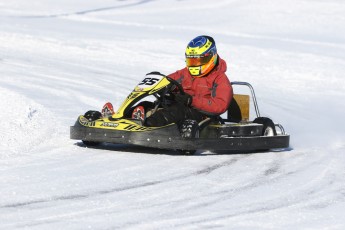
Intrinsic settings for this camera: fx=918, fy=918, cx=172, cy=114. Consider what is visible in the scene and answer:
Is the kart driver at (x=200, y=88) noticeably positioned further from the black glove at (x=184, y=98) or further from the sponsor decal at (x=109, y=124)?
the sponsor decal at (x=109, y=124)

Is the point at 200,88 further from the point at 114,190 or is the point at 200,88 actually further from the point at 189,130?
the point at 114,190

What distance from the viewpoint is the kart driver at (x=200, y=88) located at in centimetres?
955

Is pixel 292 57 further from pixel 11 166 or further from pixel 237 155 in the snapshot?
pixel 11 166

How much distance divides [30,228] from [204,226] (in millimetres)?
1152

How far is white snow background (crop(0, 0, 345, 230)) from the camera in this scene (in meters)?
6.62

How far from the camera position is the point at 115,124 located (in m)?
9.23

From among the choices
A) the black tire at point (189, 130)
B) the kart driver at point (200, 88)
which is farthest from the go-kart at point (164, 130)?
the kart driver at point (200, 88)

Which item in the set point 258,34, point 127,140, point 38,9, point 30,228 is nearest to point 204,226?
point 30,228

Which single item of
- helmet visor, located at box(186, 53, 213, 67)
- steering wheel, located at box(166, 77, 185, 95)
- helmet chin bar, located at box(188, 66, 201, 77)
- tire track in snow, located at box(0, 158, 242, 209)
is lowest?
tire track in snow, located at box(0, 158, 242, 209)

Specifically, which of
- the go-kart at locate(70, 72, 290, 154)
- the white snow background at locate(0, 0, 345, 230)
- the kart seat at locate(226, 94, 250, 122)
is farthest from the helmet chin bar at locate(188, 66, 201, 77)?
the white snow background at locate(0, 0, 345, 230)

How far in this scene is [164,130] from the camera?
9.12m

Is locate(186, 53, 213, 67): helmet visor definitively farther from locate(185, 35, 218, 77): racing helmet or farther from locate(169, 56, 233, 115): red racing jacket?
locate(169, 56, 233, 115): red racing jacket

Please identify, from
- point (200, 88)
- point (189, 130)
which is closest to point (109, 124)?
point (189, 130)

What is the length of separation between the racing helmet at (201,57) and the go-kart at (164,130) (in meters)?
0.34
